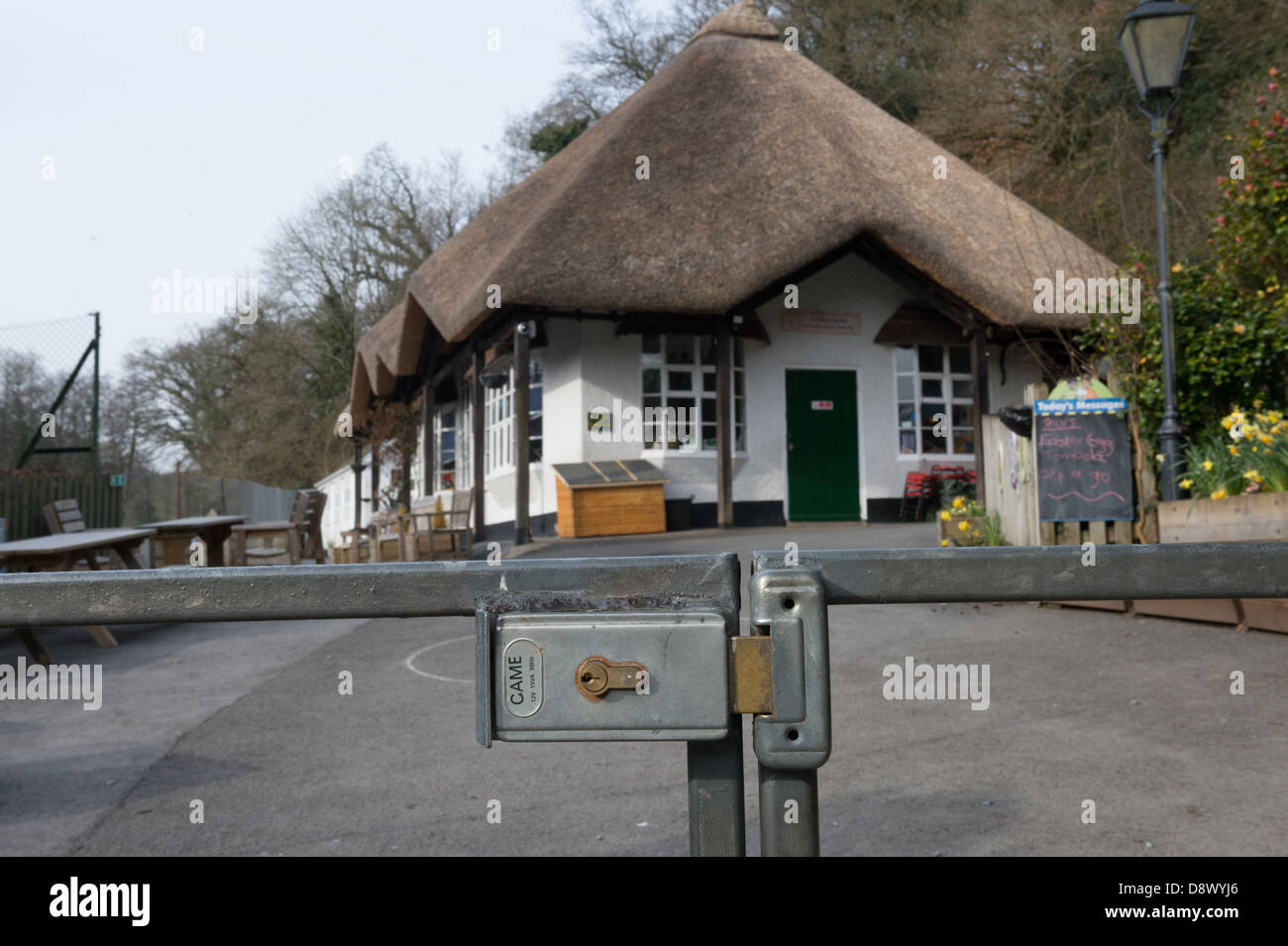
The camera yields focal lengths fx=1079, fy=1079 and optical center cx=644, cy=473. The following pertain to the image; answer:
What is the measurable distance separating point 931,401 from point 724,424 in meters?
3.92

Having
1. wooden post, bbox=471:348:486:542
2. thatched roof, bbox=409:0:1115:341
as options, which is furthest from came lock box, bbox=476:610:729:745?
wooden post, bbox=471:348:486:542

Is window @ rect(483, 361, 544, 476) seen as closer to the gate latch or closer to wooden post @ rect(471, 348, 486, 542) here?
wooden post @ rect(471, 348, 486, 542)

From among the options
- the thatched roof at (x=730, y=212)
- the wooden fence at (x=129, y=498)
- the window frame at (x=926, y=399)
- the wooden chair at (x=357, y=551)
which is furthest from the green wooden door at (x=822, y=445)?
the wooden fence at (x=129, y=498)

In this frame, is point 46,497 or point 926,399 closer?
point 46,497

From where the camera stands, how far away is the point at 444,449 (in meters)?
22.2

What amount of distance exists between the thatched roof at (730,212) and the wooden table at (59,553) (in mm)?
6249

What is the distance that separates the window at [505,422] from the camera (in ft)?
53.2

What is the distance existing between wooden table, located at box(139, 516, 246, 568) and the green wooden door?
8.33 meters

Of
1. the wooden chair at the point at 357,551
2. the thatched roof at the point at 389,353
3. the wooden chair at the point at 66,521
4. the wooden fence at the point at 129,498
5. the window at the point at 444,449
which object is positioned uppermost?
the thatched roof at the point at 389,353

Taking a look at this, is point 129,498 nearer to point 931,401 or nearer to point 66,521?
point 66,521

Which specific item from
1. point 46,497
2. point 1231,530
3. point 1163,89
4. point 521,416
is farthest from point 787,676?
point 521,416

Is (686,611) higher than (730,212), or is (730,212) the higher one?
(730,212)

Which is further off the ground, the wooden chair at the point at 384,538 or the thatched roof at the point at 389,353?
the thatched roof at the point at 389,353

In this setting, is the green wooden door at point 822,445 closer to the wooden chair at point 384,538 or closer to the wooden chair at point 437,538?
the wooden chair at point 437,538
